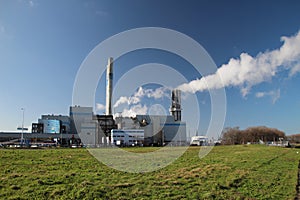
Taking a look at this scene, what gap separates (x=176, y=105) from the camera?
371 ft

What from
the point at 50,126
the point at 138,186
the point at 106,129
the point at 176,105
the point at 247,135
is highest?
the point at 176,105

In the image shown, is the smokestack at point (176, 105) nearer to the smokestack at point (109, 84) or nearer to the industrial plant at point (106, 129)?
the industrial plant at point (106, 129)

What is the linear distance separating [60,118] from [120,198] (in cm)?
9567

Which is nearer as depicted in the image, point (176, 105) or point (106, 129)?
point (106, 129)

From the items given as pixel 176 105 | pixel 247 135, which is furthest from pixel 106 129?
pixel 247 135

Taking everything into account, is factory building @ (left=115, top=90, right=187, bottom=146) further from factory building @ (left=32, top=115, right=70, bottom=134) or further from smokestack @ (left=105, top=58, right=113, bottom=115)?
factory building @ (left=32, top=115, right=70, bottom=134)

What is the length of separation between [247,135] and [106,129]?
82.1m

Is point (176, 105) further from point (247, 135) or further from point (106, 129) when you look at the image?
point (247, 135)

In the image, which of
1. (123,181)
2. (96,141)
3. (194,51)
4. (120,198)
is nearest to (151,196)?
(120,198)

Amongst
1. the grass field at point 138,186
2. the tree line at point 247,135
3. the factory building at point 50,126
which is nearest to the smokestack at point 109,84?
the factory building at point 50,126

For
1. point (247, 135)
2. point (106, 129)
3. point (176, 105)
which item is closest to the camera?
point (106, 129)

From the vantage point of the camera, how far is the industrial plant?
3504 inches

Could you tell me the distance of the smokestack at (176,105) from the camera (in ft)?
361

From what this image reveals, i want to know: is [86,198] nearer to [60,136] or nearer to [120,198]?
[120,198]
